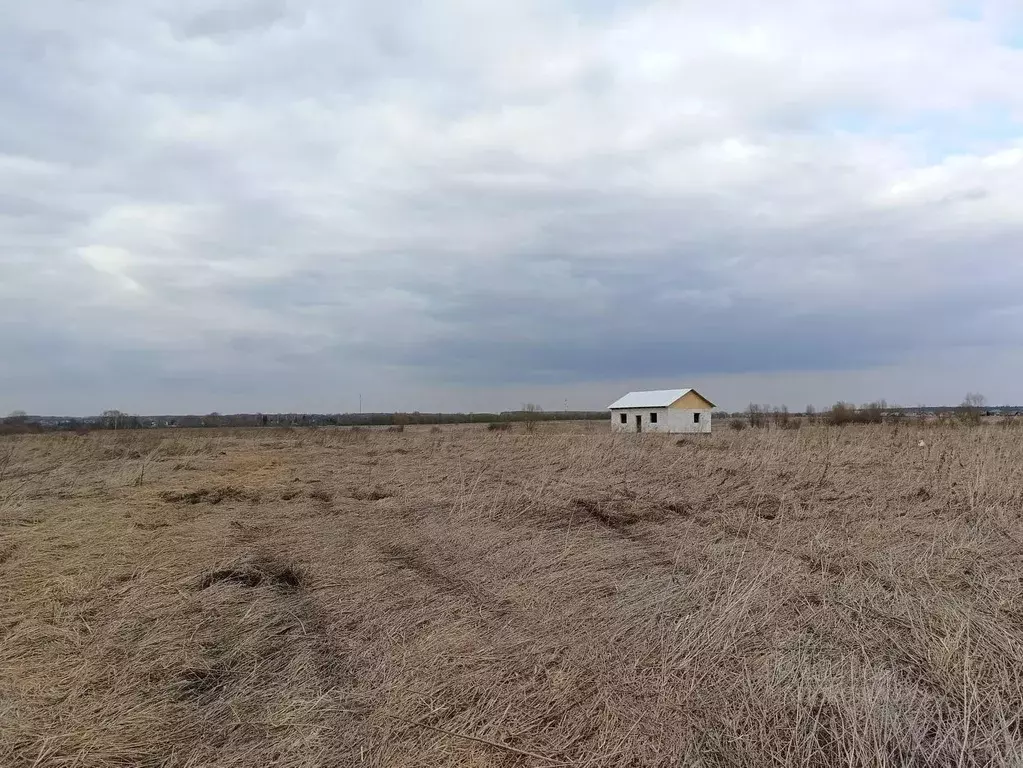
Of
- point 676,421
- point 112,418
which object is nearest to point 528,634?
point 676,421

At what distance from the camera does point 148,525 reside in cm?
1075

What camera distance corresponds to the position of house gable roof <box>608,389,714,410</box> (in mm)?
49694

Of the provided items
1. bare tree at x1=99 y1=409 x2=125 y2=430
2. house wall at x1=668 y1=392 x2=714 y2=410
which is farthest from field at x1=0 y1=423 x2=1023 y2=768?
bare tree at x1=99 y1=409 x2=125 y2=430

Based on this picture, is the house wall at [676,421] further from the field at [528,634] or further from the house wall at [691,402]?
the field at [528,634]

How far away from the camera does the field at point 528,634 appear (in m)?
3.59

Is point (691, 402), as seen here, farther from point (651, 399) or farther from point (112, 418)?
point (112, 418)

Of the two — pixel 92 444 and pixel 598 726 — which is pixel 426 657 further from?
pixel 92 444

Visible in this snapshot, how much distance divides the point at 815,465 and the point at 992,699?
13.4 metres

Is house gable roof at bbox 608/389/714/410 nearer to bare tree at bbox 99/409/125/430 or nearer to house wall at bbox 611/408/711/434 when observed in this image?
house wall at bbox 611/408/711/434

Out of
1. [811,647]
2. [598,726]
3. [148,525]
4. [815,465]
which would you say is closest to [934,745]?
[811,647]

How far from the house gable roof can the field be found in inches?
1496

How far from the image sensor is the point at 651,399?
173 feet

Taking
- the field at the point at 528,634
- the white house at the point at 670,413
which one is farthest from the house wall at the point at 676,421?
the field at the point at 528,634

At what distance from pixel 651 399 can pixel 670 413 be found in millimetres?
3879
